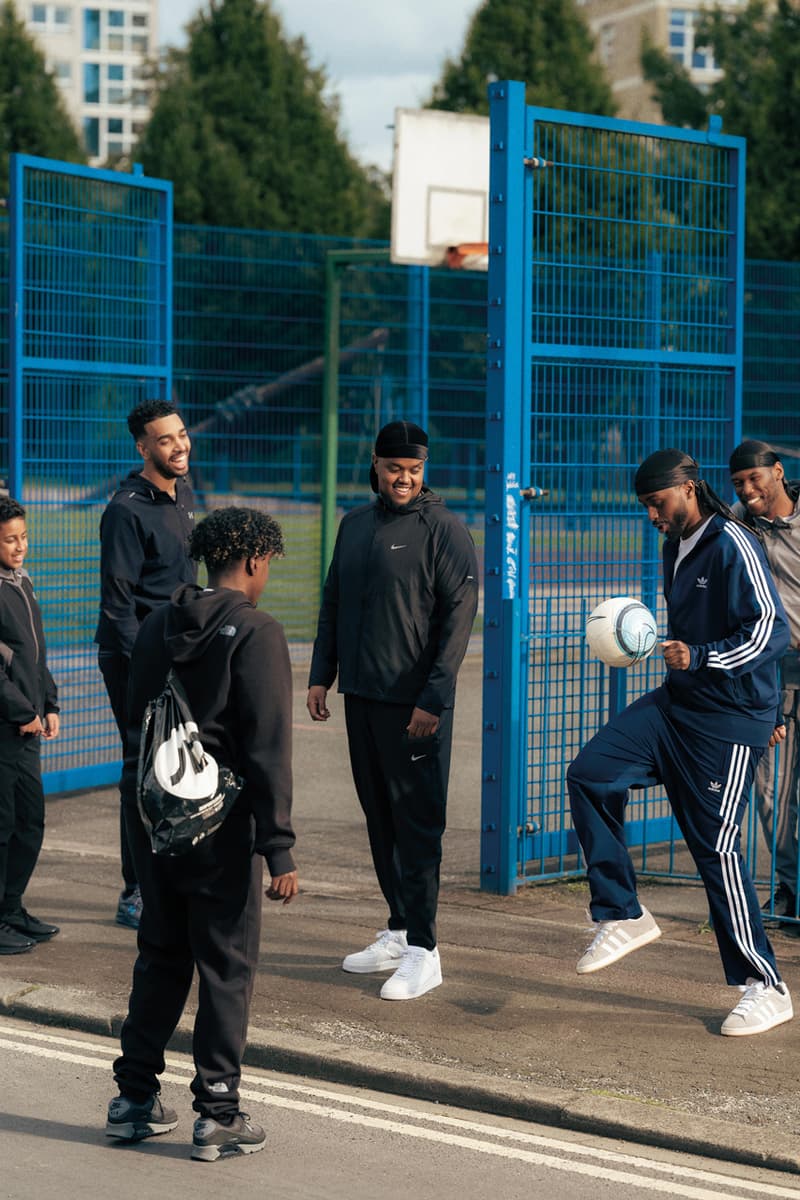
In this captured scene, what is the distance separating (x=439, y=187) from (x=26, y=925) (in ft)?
33.3

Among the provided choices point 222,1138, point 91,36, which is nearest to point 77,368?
point 222,1138

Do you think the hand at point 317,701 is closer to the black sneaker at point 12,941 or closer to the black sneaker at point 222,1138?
the black sneaker at point 12,941

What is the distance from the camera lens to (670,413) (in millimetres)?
8891

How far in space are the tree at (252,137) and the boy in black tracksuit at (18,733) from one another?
86.9ft

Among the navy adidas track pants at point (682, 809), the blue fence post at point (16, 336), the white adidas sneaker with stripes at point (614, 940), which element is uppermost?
the blue fence post at point (16, 336)

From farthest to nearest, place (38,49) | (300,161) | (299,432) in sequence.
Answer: (38,49)
(300,161)
(299,432)

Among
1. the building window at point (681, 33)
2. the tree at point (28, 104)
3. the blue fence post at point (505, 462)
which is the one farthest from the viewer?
the building window at point (681, 33)

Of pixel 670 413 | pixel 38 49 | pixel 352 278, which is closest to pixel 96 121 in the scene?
pixel 38 49

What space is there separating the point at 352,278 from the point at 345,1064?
470 inches

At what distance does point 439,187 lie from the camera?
52.7 ft

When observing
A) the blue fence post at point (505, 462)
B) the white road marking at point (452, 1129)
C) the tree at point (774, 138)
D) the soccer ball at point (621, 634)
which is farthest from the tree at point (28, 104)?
the white road marking at point (452, 1129)

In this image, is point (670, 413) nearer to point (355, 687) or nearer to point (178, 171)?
point (355, 687)

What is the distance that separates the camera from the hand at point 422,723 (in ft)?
21.2

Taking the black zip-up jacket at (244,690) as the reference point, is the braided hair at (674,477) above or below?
above
